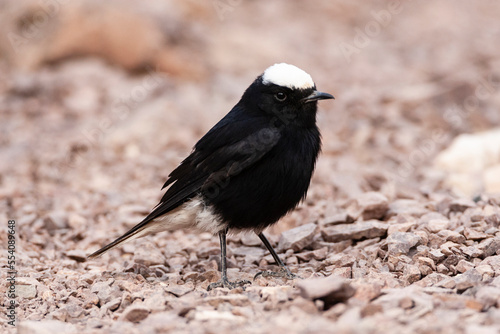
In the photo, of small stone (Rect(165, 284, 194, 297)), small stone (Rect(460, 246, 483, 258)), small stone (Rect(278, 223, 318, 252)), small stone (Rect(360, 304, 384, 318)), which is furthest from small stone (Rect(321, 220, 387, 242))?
small stone (Rect(360, 304, 384, 318))

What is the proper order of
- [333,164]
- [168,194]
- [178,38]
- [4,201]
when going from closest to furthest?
[168,194]
[4,201]
[333,164]
[178,38]

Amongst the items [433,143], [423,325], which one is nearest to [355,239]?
[423,325]

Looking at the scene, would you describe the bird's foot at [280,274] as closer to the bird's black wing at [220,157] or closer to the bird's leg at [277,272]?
the bird's leg at [277,272]

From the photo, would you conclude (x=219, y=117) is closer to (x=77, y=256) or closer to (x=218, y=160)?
(x=77, y=256)

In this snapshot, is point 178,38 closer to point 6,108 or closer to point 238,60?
point 238,60

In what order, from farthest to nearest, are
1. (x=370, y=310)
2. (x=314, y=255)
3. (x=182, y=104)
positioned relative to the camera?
(x=182, y=104), (x=314, y=255), (x=370, y=310)

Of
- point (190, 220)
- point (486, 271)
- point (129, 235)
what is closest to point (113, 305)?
point (129, 235)
